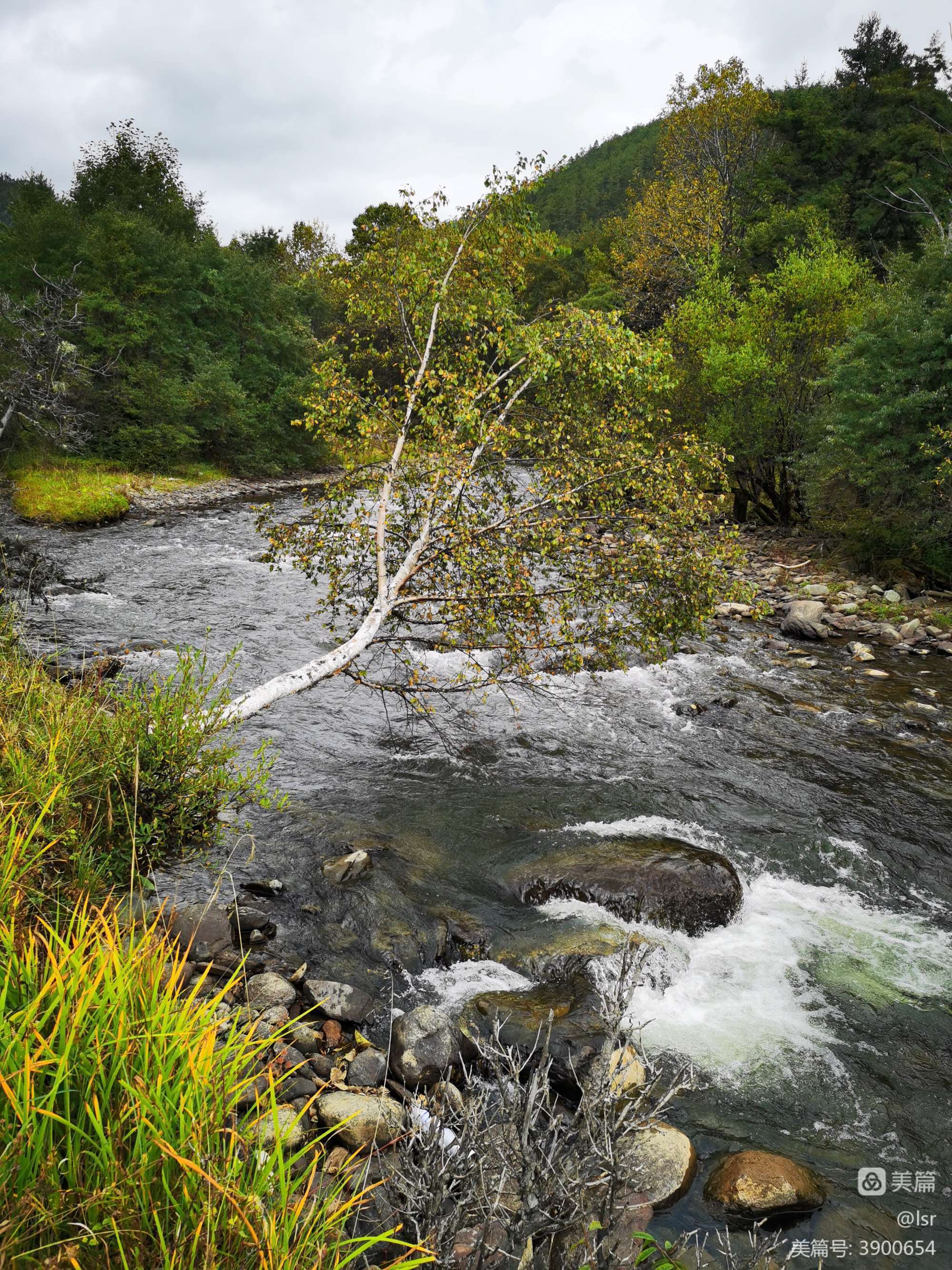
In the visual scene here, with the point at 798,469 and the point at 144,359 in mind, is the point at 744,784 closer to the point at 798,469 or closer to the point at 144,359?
the point at 798,469

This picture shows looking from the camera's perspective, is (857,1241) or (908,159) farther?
(908,159)

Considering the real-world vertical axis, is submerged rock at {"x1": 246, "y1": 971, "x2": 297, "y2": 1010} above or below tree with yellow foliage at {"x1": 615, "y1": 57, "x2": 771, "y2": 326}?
below

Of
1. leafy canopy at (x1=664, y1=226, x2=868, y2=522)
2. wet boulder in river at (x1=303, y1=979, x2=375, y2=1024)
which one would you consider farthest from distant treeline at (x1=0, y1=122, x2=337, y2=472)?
wet boulder in river at (x1=303, y1=979, x2=375, y2=1024)

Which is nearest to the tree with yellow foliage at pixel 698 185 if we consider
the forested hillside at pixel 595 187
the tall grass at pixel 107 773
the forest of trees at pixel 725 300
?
the forest of trees at pixel 725 300

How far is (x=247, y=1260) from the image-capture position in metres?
2.25

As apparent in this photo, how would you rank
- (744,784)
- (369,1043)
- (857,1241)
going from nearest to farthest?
1. (857,1241)
2. (369,1043)
3. (744,784)

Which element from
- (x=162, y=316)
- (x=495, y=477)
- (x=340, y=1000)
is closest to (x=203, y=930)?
(x=340, y=1000)

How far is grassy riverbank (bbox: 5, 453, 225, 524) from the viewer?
25.5 metres

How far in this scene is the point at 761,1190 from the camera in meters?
4.35

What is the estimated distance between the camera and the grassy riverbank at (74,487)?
25484 millimetres

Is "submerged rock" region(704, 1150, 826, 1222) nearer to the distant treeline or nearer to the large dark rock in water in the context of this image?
the large dark rock in water

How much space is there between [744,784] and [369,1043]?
22.5 ft

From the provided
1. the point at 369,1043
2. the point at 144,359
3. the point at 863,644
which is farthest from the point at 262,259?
the point at 369,1043

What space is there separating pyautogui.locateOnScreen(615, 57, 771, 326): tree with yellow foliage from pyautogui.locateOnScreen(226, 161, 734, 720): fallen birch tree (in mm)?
29048
